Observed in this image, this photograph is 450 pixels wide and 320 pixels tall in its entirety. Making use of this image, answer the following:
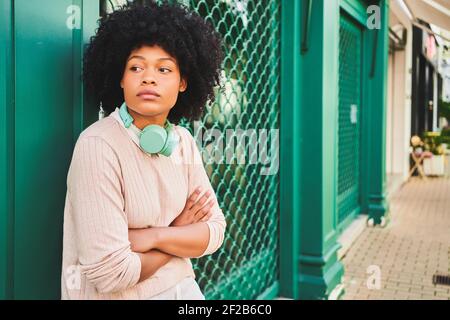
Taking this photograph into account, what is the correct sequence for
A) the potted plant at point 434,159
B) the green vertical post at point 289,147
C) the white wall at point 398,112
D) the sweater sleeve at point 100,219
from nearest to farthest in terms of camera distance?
the sweater sleeve at point 100,219 → the green vertical post at point 289,147 → the white wall at point 398,112 → the potted plant at point 434,159

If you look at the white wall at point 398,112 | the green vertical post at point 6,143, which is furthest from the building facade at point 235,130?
the white wall at point 398,112

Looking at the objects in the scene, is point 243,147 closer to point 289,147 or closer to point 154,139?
point 289,147

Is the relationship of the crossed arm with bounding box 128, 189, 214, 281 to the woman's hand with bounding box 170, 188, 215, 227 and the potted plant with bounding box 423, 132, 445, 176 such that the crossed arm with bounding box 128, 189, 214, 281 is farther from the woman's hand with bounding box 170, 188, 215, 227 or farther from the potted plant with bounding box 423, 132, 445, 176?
the potted plant with bounding box 423, 132, 445, 176

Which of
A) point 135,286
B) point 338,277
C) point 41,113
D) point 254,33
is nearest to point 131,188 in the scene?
point 135,286

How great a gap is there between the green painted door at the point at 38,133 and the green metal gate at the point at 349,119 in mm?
4603

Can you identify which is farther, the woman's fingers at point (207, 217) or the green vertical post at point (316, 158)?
the green vertical post at point (316, 158)

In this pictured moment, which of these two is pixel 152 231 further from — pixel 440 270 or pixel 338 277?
pixel 440 270

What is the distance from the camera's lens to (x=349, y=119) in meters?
6.48

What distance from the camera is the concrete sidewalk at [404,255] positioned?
432 centimetres

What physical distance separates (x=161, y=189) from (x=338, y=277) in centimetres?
323

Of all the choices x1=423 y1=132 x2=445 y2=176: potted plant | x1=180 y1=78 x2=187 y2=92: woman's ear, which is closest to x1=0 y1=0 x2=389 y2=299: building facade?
x1=180 y1=78 x2=187 y2=92: woman's ear

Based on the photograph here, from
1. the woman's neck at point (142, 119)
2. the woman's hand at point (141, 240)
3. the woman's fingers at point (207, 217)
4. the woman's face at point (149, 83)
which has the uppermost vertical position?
the woman's face at point (149, 83)

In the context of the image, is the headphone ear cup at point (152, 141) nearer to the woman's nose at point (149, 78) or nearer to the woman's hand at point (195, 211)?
the woman's nose at point (149, 78)
